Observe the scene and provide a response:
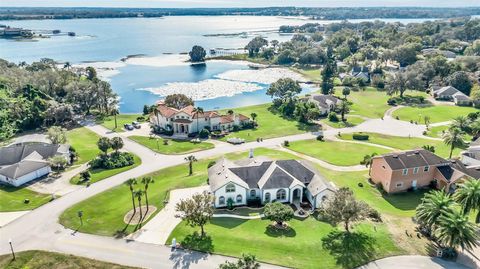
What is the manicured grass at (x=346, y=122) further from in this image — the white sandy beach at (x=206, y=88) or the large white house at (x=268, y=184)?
the white sandy beach at (x=206, y=88)

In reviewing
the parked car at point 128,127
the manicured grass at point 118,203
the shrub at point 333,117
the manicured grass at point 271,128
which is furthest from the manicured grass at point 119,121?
the shrub at point 333,117

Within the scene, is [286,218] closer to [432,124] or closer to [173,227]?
[173,227]

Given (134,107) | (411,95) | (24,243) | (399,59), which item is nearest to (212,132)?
(134,107)

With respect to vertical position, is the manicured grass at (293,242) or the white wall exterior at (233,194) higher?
the white wall exterior at (233,194)

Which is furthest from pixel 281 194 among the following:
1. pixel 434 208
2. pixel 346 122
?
pixel 346 122

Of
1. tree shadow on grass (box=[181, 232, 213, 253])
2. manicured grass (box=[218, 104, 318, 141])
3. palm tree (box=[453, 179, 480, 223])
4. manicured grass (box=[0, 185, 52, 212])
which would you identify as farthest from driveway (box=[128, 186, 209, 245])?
palm tree (box=[453, 179, 480, 223])
